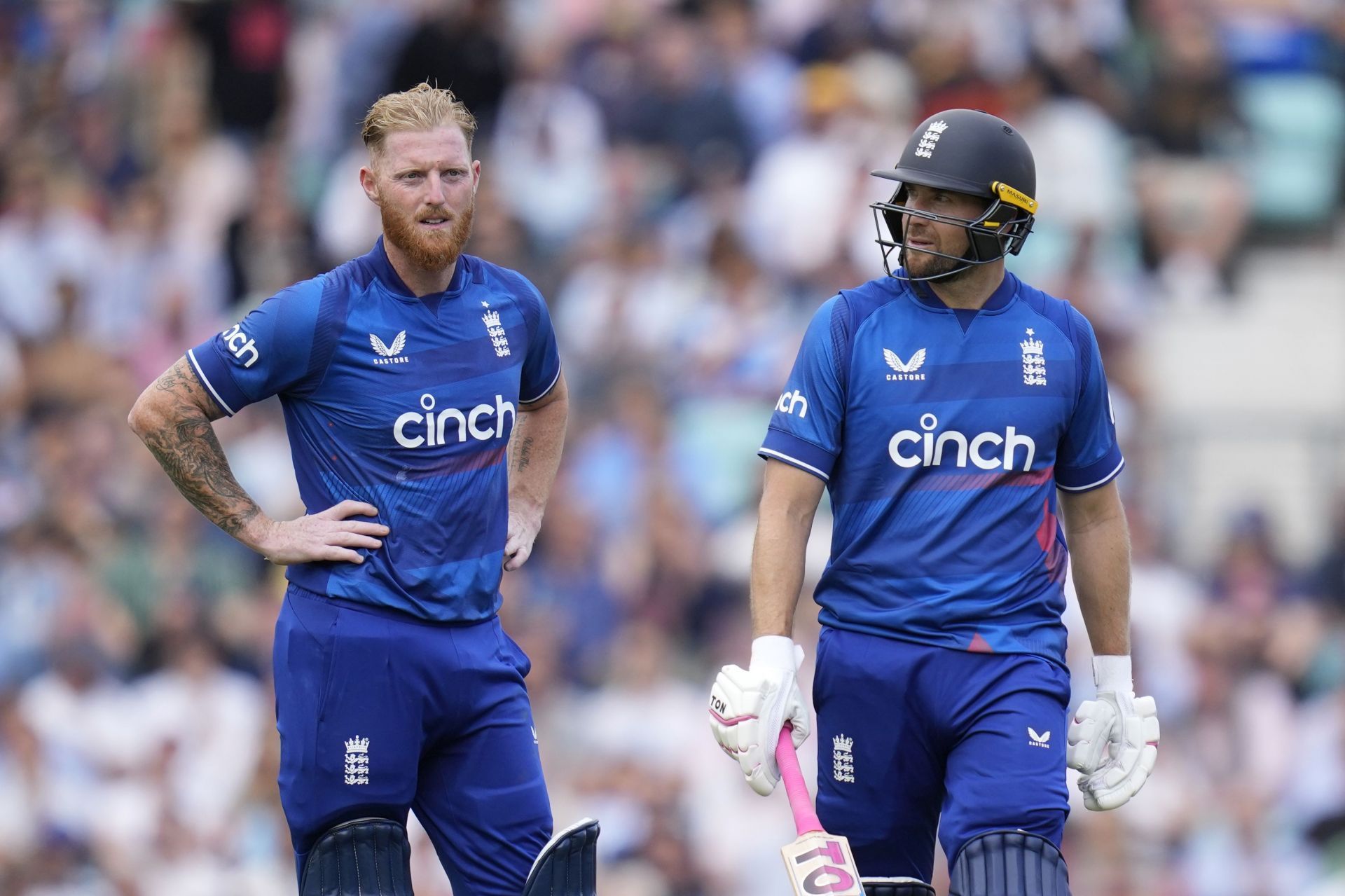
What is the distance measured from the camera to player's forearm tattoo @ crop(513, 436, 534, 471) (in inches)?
254

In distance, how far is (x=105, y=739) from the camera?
1111cm

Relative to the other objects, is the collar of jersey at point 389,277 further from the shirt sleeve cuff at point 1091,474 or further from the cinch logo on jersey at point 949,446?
the shirt sleeve cuff at point 1091,474

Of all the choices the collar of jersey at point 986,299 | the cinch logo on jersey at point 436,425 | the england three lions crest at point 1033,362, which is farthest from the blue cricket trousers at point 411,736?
the england three lions crest at point 1033,362

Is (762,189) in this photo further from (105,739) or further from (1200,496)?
(105,739)

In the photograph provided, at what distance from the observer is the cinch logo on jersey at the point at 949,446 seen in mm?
5660

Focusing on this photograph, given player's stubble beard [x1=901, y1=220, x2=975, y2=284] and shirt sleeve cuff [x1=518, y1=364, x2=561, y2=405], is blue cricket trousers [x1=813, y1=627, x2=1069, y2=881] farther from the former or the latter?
shirt sleeve cuff [x1=518, y1=364, x2=561, y2=405]

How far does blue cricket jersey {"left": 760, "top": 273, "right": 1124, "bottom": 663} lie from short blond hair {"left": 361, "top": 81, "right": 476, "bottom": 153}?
1.23 m

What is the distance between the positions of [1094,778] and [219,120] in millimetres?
9748

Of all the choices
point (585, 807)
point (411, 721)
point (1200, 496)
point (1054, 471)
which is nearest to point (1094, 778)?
point (1054, 471)

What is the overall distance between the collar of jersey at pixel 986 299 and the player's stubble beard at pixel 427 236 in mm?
1345

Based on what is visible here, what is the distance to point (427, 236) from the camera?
18.6 feet

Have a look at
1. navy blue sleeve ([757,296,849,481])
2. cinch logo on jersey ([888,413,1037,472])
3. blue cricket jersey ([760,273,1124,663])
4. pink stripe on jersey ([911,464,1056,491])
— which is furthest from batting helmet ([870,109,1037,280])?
pink stripe on jersey ([911,464,1056,491])

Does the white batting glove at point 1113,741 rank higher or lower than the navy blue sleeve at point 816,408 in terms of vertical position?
lower

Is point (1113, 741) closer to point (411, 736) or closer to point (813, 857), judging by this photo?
point (813, 857)
